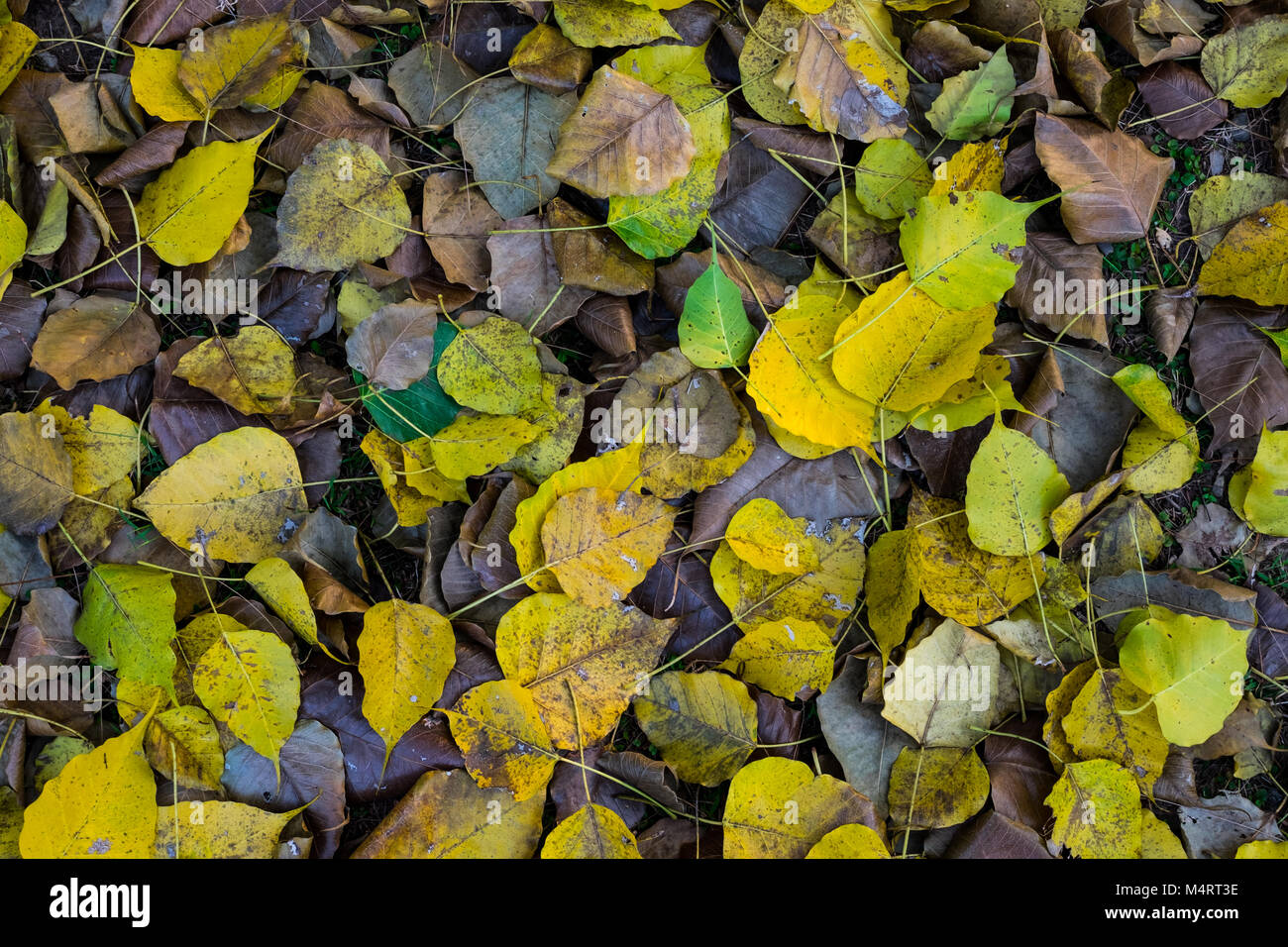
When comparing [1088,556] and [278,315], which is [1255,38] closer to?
[1088,556]

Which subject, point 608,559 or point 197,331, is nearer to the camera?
point 608,559

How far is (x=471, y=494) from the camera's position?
6.55 feet

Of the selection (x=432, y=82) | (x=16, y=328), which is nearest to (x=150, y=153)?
(x=16, y=328)

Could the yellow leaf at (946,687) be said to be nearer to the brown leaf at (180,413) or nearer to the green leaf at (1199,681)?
the green leaf at (1199,681)

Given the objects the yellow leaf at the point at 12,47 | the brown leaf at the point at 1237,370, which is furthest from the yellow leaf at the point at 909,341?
the yellow leaf at the point at 12,47

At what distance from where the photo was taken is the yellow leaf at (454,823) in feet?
6.10

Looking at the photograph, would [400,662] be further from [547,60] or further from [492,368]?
[547,60]

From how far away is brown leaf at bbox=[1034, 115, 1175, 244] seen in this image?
1948mm

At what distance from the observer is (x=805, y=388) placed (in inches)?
74.3

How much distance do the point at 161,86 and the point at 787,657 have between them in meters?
1.83

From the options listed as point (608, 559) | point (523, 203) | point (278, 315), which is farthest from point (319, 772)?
point (523, 203)

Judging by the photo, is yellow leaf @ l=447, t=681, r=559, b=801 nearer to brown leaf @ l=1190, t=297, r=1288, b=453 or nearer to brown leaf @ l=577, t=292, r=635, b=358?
brown leaf @ l=577, t=292, r=635, b=358

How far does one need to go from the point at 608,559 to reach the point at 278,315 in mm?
931

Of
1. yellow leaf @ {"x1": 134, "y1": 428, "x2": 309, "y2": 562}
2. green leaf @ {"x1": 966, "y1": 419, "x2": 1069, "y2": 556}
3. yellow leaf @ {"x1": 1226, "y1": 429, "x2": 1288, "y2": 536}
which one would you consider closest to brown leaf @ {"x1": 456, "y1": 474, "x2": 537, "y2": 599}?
yellow leaf @ {"x1": 134, "y1": 428, "x2": 309, "y2": 562}
